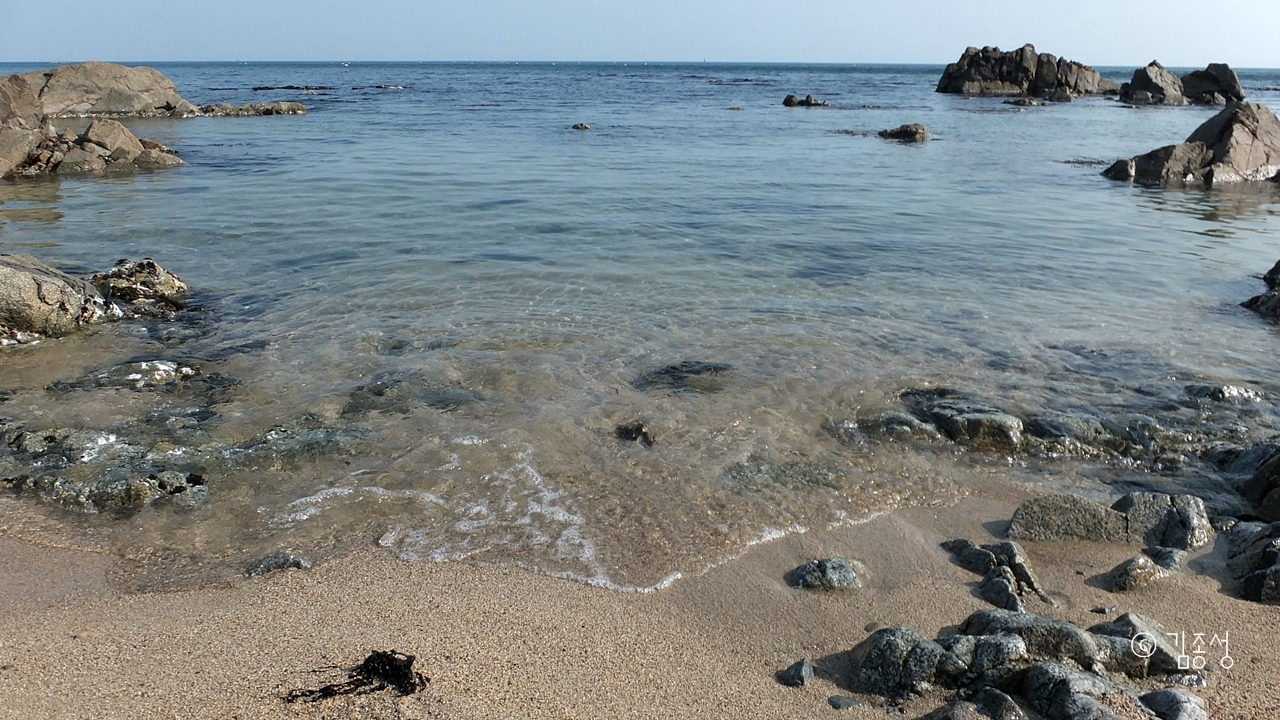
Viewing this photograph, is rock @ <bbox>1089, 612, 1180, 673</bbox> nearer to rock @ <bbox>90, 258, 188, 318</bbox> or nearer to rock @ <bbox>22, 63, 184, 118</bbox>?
rock @ <bbox>90, 258, 188, 318</bbox>

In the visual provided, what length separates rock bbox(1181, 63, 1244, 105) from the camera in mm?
54312

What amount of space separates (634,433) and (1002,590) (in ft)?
8.41

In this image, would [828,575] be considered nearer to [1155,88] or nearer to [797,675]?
[797,675]

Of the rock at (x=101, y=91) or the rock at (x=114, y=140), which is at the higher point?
the rock at (x=101, y=91)

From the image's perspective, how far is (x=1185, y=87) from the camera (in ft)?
183

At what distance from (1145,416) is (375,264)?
27.1ft

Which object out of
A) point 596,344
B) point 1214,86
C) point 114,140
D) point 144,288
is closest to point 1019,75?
point 1214,86

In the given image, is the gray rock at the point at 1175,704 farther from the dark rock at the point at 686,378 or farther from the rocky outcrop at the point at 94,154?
the rocky outcrop at the point at 94,154

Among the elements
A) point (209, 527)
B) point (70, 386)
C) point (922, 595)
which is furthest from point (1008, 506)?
point (70, 386)

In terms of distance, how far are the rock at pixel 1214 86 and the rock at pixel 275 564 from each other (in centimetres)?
6530

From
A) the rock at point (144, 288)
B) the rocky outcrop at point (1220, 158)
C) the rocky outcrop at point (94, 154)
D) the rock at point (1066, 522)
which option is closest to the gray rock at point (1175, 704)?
the rock at point (1066, 522)

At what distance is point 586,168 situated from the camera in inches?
754

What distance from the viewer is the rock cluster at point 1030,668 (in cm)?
306

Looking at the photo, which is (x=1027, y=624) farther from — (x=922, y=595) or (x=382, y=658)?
(x=382, y=658)
